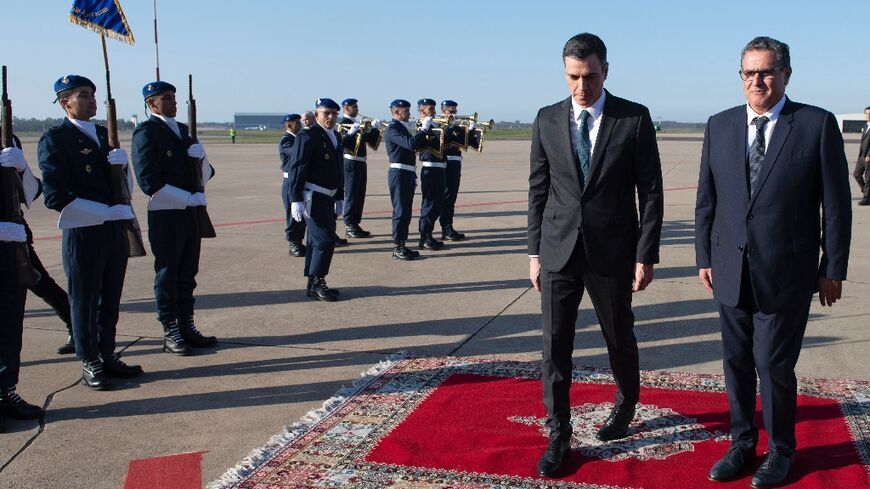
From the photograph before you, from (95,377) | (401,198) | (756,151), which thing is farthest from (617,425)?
(401,198)

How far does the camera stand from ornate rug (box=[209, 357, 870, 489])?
12.1 ft

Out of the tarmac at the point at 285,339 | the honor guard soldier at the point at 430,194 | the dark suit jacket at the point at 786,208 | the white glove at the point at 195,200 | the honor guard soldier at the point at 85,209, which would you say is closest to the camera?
the dark suit jacket at the point at 786,208

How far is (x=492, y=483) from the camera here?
3.64 m

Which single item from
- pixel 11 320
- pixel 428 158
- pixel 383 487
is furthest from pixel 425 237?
pixel 383 487

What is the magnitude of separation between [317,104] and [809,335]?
481 cm

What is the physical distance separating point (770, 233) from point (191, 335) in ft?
14.0

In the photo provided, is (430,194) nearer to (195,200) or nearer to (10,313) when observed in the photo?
(195,200)

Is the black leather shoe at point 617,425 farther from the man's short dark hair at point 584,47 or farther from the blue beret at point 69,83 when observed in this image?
the blue beret at point 69,83

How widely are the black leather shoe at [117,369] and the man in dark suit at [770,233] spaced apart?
3.74m

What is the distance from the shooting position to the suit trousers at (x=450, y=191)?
37.1 feet

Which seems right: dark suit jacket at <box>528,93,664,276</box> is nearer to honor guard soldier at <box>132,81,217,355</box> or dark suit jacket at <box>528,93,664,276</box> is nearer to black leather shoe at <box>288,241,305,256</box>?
honor guard soldier at <box>132,81,217,355</box>

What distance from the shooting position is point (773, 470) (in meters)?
3.58

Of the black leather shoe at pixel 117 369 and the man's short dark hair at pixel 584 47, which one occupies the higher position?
the man's short dark hair at pixel 584 47

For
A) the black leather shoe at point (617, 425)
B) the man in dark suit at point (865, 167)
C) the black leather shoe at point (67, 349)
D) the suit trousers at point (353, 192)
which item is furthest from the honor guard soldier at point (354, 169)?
the man in dark suit at point (865, 167)
